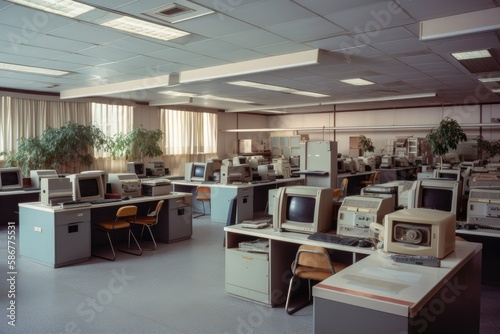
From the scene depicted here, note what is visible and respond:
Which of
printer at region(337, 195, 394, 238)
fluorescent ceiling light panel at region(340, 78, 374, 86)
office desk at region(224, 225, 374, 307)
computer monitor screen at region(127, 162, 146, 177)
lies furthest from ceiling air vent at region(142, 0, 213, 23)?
computer monitor screen at region(127, 162, 146, 177)

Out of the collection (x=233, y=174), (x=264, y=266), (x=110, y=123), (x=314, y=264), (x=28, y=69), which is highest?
(x=28, y=69)

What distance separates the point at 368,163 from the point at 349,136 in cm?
350

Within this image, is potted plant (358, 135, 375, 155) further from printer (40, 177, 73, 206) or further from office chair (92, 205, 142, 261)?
printer (40, 177, 73, 206)

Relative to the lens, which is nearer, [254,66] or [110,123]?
[254,66]

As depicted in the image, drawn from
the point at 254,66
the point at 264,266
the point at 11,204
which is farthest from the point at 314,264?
the point at 11,204

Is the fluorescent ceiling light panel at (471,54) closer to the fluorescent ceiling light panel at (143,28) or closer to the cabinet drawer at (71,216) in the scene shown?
the fluorescent ceiling light panel at (143,28)

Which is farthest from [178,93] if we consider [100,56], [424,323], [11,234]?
[424,323]

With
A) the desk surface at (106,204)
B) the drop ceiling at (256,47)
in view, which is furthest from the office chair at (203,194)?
the drop ceiling at (256,47)

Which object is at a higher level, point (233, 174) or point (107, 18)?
point (107, 18)

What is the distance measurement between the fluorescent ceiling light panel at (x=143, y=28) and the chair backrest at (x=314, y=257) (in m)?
3.23

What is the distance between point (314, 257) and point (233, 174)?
5331 millimetres

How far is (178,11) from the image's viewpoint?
14.5 ft

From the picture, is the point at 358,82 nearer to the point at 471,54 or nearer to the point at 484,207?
the point at 471,54

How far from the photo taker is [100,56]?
6410 mm
